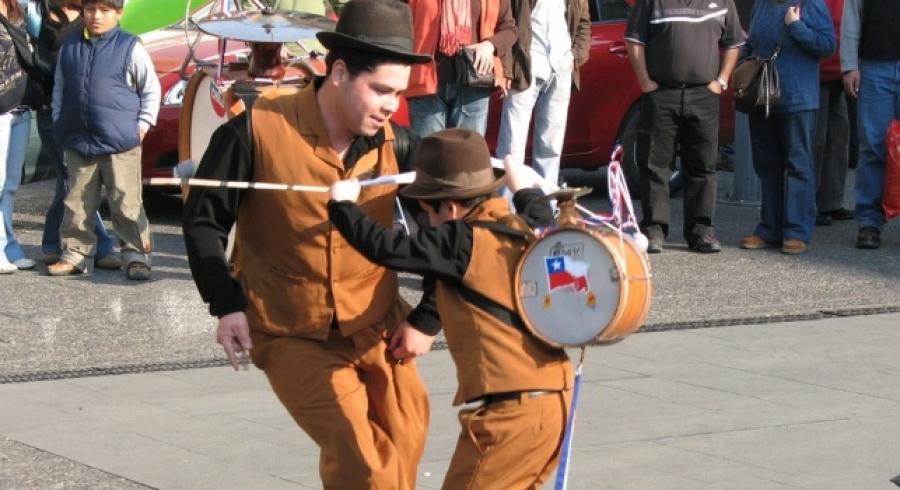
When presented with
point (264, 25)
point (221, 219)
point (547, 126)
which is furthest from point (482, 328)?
point (547, 126)

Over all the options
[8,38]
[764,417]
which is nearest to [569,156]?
[8,38]

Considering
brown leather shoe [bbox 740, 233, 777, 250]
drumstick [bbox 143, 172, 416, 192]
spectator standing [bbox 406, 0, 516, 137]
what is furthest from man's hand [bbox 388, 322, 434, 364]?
brown leather shoe [bbox 740, 233, 777, 250]

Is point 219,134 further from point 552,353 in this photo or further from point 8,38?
point 8,38

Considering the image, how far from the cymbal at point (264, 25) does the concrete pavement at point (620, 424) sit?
1712mm

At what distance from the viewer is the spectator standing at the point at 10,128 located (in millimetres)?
9766

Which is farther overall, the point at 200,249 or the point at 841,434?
the point at 841,434

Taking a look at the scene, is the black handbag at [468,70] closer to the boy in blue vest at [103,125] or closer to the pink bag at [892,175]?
the boy in blue vest at [103,125]

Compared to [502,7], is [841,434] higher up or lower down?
lower down

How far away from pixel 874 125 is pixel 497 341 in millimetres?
7090

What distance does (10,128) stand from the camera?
32.7 ft

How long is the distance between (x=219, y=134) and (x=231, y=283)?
41 cm

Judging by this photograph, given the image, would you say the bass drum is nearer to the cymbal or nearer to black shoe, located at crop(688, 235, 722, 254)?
the cymbal

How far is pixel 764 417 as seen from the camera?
22.1 feet

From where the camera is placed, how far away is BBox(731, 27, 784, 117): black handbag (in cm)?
1052
